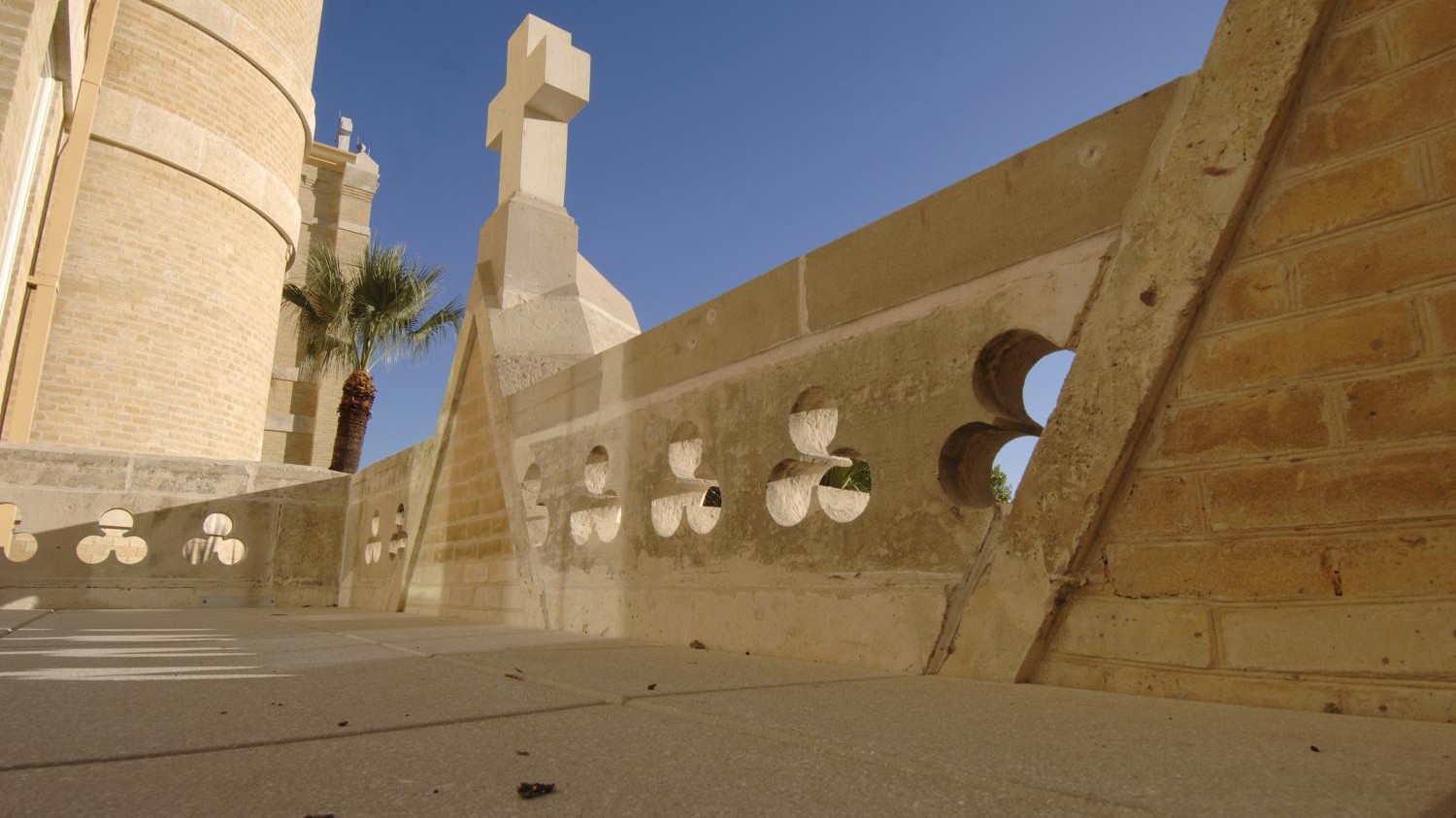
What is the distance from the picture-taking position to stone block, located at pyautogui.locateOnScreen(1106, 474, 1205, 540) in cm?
176

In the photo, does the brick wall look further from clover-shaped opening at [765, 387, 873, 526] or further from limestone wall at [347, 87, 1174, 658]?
clover-shaped opening at [765, 387, 873, 526]

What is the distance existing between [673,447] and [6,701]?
7.61 feet

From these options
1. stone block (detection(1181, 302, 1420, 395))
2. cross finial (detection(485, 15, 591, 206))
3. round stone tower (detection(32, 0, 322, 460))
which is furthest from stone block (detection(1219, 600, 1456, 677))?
round stone tower (detection(32, 0, 322, 460))

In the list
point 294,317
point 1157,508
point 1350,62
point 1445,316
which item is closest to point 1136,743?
point 1157,508

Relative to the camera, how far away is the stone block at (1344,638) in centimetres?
142

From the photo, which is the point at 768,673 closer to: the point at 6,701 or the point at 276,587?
the point at 6,701

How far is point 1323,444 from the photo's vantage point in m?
1.59

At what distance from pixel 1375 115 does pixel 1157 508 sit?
93 centimetres

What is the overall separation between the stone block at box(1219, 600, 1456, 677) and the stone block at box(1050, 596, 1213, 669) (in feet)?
0.17

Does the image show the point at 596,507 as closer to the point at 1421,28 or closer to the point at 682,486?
the point at 682,486

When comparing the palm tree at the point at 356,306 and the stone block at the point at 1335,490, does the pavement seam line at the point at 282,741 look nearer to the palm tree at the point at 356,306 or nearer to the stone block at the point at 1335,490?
the stone block at the point at 1335,490

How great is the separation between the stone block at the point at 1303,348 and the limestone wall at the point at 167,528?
7728mm

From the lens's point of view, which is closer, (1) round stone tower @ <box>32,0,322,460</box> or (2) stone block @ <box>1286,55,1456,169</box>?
(2) stone block @ <box>1286,55,1456,169</box>

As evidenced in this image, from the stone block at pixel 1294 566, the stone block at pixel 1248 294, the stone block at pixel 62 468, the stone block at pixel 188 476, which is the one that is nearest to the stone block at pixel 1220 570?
the stone block at pixel 1294 566
